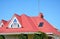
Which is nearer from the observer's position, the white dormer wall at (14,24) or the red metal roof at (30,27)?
the red metal roof at (30,27)

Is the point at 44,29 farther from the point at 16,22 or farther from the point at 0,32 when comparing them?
the point at 0,32

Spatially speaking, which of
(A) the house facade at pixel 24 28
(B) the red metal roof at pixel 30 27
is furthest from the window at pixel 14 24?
(B) the red metal roof at pixel 30 27

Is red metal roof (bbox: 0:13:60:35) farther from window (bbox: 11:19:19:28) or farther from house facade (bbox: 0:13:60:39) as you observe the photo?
window (bbox: 11:19:19:28)

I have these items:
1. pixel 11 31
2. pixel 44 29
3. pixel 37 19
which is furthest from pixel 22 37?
pixel 37 19

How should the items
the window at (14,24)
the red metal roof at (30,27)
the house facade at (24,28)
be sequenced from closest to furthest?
1. the house facade at (24,28)
2. the red metal roof at (30,27)
3. the window at (14,24)

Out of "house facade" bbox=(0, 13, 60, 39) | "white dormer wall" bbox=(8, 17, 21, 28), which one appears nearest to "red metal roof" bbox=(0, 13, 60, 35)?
"house facade" bbox=(0, 13, 60, 39)

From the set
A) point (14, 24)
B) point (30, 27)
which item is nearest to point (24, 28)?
point (30, 27)

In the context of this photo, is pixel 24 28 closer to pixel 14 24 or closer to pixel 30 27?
pixel 30 27

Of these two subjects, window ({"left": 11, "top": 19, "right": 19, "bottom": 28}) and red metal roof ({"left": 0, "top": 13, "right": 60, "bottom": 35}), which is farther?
window ({"left": 11, "top": 19, "right": 19, "bottom": 28})

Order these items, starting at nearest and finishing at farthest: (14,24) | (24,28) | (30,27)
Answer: (30,27) → (24,28) → (14,24)

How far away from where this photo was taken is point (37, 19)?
37.7 metres

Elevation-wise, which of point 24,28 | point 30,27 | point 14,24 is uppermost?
point 14,24

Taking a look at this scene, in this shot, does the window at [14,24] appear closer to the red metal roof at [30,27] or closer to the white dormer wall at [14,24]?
the white dormer wall at [14,24]

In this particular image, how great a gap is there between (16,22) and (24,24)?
143 cm
